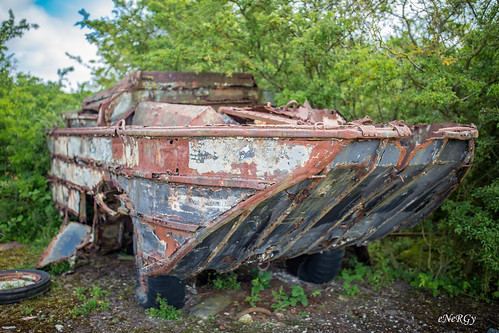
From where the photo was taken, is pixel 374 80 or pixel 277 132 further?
pixel 374 80

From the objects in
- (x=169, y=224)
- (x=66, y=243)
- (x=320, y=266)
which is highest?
(x=169, y=224)

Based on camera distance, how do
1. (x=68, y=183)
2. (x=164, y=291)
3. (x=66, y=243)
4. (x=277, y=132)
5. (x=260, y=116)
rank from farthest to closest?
(x=68, y=183) → (x=66, y=243) → (x=164, y=291) → (x=260, y=116) → (x=277, y=132)

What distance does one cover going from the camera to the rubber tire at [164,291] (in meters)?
4.16

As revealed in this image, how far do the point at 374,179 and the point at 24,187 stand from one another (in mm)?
6087

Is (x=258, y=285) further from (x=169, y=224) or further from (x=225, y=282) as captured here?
(x=169, y=224)

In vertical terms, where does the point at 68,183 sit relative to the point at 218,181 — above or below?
below

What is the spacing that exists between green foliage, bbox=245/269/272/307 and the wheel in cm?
49

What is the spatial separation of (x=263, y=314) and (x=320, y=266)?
120cm

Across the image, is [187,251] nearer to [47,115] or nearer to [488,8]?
[488,8]

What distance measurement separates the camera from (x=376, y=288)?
5.36 meters

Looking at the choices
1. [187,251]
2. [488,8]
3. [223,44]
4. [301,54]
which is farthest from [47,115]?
[488,8]

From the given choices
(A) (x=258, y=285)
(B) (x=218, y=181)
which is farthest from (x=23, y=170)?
(B) (x=218, y=181)

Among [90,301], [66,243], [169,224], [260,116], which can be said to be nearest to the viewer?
[169,224]

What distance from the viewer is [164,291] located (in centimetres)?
422
